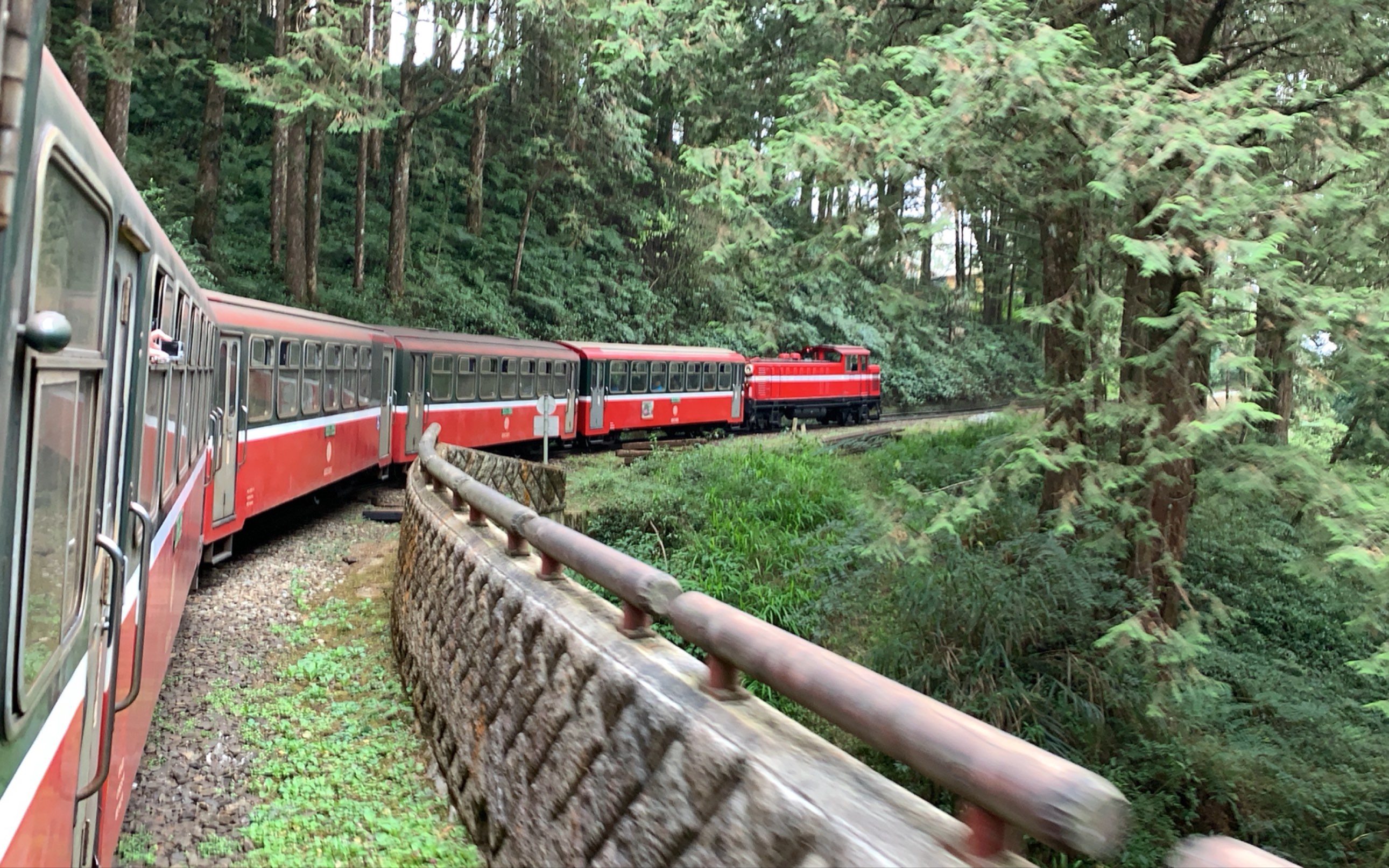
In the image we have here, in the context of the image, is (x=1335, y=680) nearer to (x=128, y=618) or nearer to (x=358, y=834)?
(x=358, y=834)

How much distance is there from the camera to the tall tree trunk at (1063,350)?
5.88m

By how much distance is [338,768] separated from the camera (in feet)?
18.1

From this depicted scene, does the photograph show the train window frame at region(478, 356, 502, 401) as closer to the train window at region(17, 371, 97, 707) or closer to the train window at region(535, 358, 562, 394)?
the train window at region(535, 358, 562, 394)

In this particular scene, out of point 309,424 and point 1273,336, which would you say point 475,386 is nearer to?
point 309,424

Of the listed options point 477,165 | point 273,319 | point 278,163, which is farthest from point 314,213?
point 273,319

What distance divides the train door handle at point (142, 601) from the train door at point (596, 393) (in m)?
16.7

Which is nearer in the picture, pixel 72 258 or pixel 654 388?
pixel 72 258

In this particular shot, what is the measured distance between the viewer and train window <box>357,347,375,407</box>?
13.5 metres

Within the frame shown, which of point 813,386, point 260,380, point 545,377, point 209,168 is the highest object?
point 209,168

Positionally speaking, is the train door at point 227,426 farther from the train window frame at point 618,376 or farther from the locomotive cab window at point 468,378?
the train window frame at point 618,376

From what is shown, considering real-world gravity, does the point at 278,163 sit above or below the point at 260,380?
above

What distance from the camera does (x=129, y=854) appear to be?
14.6 feet

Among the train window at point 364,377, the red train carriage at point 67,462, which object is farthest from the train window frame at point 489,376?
the red train carriage at point 67,462

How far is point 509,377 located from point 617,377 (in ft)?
12.5
